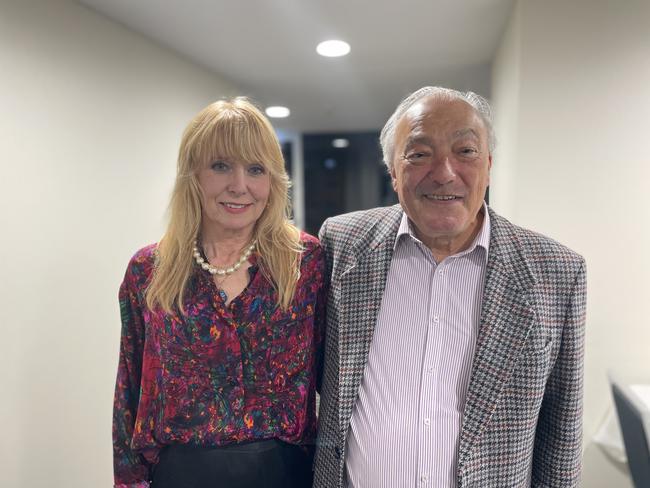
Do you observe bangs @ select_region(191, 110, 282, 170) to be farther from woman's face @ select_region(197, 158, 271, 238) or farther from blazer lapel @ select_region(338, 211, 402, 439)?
blazer lapel @ select_region(338, 211, 402, 439)

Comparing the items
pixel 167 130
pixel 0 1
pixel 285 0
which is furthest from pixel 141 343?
pixel 167 130

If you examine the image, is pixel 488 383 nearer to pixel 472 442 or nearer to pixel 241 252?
pixel 472 442

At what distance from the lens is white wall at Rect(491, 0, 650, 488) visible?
1.82 meters

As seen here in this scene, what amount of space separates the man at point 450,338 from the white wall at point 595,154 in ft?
3.08

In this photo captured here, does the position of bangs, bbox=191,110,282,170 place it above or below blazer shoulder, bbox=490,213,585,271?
above

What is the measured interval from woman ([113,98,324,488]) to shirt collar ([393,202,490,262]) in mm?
231

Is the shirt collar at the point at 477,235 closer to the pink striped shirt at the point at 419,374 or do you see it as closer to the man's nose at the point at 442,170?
the pink striped shirt at the point at 419,374

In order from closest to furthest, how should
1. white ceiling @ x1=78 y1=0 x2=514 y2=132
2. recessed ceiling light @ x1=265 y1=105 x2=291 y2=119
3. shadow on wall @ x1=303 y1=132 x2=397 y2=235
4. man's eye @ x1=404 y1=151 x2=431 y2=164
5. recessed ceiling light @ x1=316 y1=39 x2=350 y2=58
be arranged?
man's eye @ x1=404 y1=151 x2=431 y2=164
white ceiling @ x1=78 y1=0 x2=514 y2=132
recessed ceiling light @ x1=316 y1=39 x2=350 y2=58
recessed ceiling light @ x1=265 y1=105 x2=291 y2=119
shadow on wall @ x1=303 y1=132 x2=397 y2=235

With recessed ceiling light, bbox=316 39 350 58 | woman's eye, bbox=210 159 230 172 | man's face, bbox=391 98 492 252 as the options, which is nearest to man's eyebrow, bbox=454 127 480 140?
man's face, bbox=391 98 492 252

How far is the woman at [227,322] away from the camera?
1062 mm

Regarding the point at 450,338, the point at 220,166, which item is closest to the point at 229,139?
the point at 220,166

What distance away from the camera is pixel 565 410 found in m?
1.02

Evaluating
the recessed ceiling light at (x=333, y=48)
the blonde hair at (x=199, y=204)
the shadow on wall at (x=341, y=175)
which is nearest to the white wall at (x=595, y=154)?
the recessed ceiling light at (x=333, y=48)

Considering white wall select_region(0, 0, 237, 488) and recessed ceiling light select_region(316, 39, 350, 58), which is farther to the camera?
recessed ceiling light select_region(316, 39, 350, 58)
